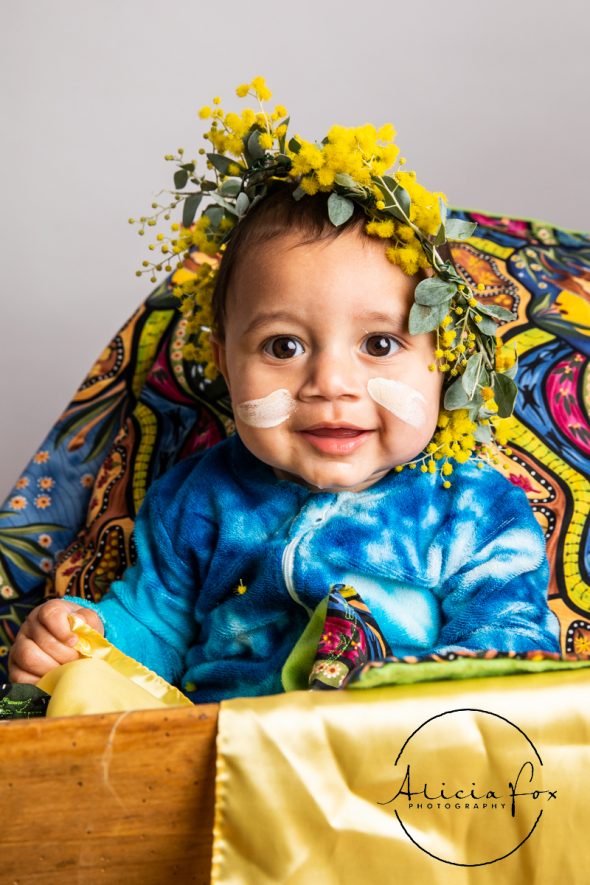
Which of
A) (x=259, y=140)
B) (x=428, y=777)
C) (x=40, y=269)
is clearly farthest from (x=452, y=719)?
(x=40, y=269)

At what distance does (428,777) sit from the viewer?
2.44 ft

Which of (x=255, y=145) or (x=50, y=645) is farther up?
(x=255, y=145)

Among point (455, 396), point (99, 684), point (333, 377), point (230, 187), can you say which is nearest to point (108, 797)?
point (99, 684)

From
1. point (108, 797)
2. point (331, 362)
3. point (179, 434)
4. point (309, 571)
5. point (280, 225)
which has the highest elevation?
point (280, 225)

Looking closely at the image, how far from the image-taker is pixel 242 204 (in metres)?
1.10

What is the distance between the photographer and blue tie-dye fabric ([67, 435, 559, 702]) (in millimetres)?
1062

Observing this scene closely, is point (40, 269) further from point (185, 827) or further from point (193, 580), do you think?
point (185, 827)

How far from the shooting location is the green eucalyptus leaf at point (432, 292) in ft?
3.30

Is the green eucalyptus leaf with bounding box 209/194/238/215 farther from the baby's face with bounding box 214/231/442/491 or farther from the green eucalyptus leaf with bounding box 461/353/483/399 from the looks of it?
the green eucalyptus leaf with bounding box 461/353/483/399

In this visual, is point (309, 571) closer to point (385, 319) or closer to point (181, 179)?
point (385, 319)

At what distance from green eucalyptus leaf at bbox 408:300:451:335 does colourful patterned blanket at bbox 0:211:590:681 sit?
1.04 ft

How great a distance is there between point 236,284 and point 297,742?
0.49 metres

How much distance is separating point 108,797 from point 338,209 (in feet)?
1.82

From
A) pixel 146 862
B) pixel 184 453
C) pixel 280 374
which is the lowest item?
pixel 146 862
